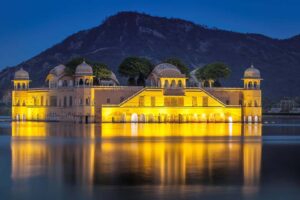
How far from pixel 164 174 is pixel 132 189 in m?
3.38

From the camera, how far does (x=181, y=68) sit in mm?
96812

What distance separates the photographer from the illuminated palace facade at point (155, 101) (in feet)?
271

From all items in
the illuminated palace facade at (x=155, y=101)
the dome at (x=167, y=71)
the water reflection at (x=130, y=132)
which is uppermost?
the dome at (x=167, y=71)

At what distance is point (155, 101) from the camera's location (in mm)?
83750

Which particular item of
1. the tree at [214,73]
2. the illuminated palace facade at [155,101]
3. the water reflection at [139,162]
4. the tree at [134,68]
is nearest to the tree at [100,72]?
the tree at [134,68]

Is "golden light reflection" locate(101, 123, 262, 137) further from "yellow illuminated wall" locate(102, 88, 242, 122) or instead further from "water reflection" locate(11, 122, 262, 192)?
"yellow illuminated wall" locate(102, 88, 242, 122)

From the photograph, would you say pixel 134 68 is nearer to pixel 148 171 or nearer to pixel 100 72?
pixel 100 72

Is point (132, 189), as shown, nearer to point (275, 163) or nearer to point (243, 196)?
Result: point (243, 196)

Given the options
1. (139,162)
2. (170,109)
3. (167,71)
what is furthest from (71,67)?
(139,162)

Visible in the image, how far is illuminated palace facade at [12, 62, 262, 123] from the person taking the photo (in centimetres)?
8275

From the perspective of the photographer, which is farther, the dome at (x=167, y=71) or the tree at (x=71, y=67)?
the tree at (x=71, y=67)

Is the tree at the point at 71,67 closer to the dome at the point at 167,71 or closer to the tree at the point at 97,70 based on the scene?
the tree at the point at 97,70

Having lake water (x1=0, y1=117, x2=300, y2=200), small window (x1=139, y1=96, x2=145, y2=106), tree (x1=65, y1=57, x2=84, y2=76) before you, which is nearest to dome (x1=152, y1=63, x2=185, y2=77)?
small window (x1=139, y1=96, x2=145, y2=106)

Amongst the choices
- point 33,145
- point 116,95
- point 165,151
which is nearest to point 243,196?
point 165,151
